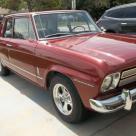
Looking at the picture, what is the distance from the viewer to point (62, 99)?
4.61 meters

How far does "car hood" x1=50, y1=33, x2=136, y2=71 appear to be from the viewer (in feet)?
12.6

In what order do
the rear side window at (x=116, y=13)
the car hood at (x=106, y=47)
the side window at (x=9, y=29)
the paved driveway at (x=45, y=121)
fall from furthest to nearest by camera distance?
the rear side window at (x=116, y=13) → the side window at (x=9, y=29) → the paved driveway at (x=45, y=121) → the car hood at (x=106, y=47)

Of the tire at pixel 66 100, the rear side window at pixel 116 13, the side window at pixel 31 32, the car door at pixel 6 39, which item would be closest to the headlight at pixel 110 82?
the tire at pixel 66 100

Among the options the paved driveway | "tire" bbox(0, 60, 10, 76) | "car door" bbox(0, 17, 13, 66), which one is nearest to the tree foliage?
"tire" bbox(0, 60, 10, 76)

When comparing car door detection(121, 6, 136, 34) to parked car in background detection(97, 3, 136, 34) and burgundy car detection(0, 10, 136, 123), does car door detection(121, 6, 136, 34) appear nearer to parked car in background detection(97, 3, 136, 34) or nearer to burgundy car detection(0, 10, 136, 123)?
parked car in background detection(97, 3, 136, 34)

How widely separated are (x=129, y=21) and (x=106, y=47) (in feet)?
16.7

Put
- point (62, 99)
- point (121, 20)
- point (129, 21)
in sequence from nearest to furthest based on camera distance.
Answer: point (62, 99) < point (129, 21) < point (121, 20)

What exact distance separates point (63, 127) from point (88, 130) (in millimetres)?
382

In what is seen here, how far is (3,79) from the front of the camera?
7152mm

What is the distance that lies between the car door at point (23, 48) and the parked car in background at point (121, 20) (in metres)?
4.15

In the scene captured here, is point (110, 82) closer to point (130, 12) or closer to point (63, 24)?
point (63, 24)

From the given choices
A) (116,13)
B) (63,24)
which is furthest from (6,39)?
(116,13)

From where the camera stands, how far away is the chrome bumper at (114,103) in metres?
3.73

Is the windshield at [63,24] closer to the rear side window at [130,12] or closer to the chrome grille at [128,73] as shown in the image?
the chrome grille at [128,73]
